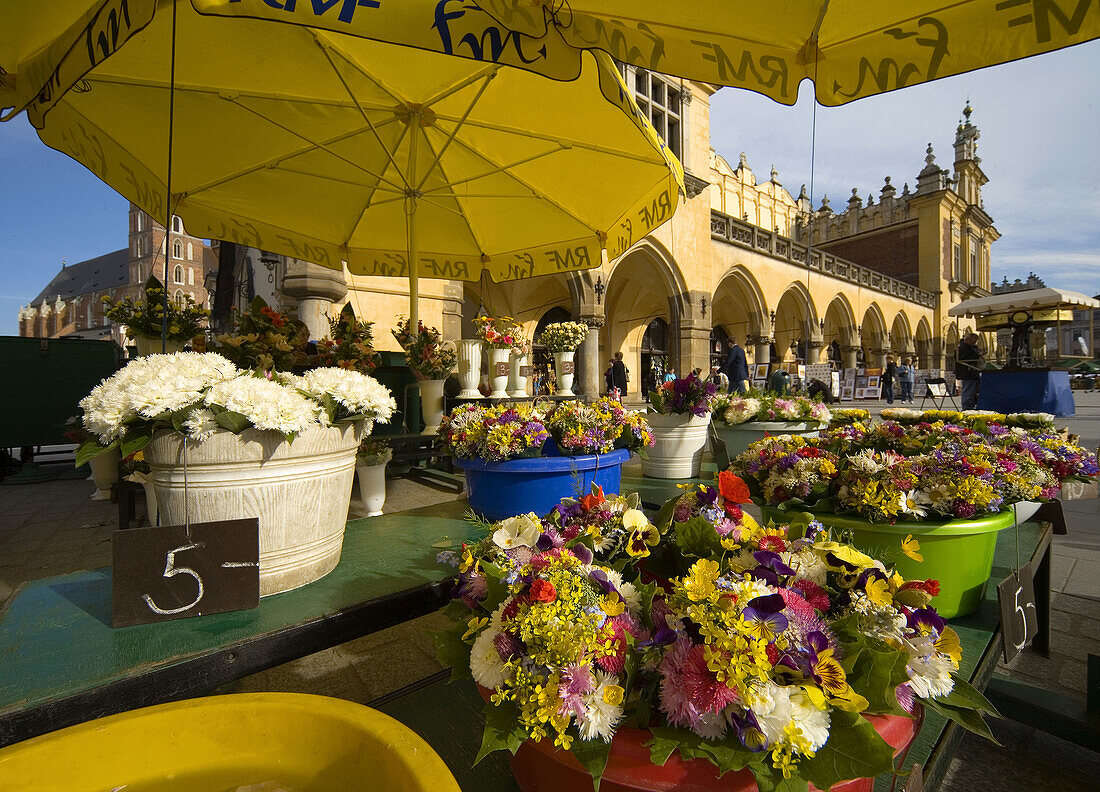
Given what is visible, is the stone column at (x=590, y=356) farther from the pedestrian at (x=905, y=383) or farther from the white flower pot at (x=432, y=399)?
the pedestrian at (x=905, y=383)

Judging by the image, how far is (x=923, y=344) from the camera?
2998 cm

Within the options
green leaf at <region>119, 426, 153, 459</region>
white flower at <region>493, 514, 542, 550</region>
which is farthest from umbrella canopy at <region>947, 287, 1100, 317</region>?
green leaf at <region>119, 426, 153, 459</region>

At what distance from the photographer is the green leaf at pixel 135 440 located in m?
1.03

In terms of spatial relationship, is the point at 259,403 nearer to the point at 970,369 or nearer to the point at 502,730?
the point at 502,730

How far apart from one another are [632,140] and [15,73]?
2833 millimetres

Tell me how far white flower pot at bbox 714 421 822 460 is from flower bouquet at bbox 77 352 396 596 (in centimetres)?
253

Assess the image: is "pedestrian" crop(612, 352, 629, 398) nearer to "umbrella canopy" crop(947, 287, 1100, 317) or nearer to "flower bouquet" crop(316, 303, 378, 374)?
"umbrella canopy" crop(947, 287, 1100, 317)

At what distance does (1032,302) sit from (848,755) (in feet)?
49.2

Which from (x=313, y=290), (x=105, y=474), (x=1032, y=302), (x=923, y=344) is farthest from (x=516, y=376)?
(x=923, y=344)

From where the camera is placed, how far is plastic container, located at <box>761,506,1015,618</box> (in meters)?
1.36

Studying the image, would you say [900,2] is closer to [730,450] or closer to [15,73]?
[730,450]

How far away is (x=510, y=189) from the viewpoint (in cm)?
390

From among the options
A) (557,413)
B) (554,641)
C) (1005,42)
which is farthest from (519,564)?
(1005,42)

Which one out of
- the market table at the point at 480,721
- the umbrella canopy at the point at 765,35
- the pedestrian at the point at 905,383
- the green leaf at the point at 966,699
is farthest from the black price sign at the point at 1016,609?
the pedestrian at the point at 905,383
